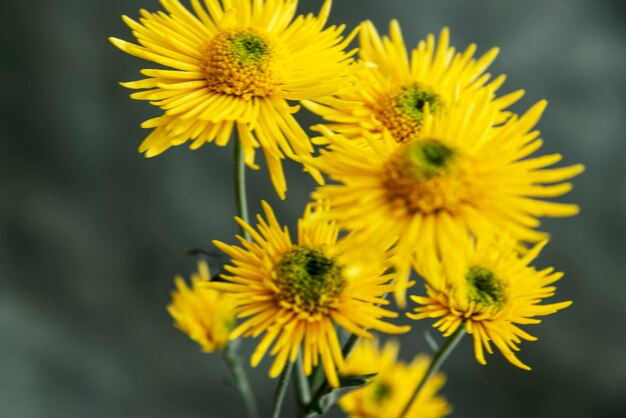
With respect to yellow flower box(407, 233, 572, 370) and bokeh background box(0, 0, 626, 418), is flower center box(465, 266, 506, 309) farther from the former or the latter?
bokeh background box(0, 0, 626, 418)

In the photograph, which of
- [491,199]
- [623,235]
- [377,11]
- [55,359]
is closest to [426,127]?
[491,199]

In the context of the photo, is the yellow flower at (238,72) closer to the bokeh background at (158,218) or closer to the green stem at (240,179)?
the green stem at (240,179)

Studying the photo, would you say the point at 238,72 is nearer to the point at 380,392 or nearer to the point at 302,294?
the point at 302,294

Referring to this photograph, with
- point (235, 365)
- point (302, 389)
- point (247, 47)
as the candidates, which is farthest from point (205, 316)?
point (247, 47)

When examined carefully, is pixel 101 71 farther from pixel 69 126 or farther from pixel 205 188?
pixel 205 188

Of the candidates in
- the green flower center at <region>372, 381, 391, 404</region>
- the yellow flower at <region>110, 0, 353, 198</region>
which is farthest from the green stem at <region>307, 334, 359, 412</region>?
the green flower center at <region>372, 381, 391, 404</region>

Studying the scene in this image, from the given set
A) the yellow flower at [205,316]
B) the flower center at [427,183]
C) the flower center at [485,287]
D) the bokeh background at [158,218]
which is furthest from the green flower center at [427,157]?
the bokeh background at [158,218]

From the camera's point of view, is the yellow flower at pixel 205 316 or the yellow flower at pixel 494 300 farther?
the yellow flower at pixel 205 316
